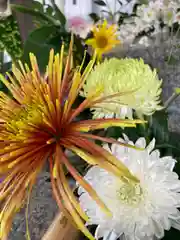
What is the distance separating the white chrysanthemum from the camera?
1.11 ft

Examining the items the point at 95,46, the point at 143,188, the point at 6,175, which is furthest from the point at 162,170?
the point at 95,46

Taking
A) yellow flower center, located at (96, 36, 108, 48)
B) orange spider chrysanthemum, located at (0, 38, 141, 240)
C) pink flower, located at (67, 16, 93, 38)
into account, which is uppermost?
pink flower, located at (67, 16, 93, 38)

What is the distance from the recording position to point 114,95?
36cm

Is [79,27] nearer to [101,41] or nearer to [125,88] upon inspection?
[101,41]

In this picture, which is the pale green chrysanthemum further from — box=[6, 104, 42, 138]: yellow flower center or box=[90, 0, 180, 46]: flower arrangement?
box=[90, 0, 180, 46]: flower arrangement

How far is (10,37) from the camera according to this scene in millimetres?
597

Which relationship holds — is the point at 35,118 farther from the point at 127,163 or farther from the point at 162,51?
the point at 162,51

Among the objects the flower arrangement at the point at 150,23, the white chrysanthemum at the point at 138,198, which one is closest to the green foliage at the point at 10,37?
the flower arrangement at the point at 150,23

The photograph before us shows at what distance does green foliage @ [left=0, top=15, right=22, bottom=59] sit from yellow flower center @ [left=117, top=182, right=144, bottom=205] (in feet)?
1.02

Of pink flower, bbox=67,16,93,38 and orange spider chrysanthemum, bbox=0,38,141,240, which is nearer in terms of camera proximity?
orange spider chrysanthemum, bbox=0,38,141,240

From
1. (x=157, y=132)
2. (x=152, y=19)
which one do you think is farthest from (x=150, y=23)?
(x=157, y=132)

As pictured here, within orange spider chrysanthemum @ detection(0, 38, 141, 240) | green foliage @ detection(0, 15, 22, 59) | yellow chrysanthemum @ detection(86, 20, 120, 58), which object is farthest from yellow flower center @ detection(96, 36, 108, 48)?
orange spider chrysanthemum @ detection(0, 38, 141, 240)

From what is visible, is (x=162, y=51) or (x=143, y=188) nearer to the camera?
(x=143, y=188)

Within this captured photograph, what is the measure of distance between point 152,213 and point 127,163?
5 cm
